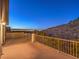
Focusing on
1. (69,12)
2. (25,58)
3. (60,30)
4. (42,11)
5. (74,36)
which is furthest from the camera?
(42,11)

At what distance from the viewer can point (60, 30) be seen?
20156 millimetres

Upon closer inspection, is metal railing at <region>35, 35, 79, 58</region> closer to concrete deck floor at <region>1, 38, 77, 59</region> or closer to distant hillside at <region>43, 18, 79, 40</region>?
concrete deck floor at <region>1, 38, 77, 59</region>

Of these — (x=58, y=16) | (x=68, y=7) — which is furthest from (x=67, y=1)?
(x=58, y=16)

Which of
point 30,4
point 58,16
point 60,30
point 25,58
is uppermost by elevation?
point 30,4

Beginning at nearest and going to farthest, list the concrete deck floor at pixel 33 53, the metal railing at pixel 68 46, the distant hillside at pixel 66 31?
the metal railing at pixel 68 46, the concrete deck floor at pixel 33 53, the distant hillside at pixel 66 31

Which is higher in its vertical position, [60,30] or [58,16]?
[58,16]

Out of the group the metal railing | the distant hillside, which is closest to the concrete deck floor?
the metal railing

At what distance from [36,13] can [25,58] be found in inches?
838

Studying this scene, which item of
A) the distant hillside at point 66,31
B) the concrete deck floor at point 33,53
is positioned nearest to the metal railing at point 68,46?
the concrete deck floor at point 33,53

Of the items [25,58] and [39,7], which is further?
[39,7]

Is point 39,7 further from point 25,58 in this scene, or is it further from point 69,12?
point 25,58

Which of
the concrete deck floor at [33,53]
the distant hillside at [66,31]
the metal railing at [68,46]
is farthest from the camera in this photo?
the distant hillside at [66,31]

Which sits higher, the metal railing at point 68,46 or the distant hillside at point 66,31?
the distant hillside at point 66,31

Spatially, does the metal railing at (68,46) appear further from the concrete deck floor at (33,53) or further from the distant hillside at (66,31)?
Answer: the distant hillside at (66,31)
